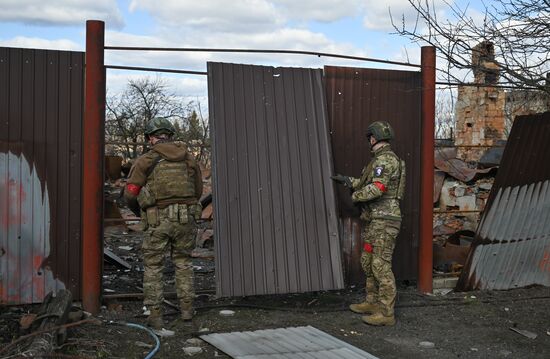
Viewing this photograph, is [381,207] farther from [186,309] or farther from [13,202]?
[13,202]

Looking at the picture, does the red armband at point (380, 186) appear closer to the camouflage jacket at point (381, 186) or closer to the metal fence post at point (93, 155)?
the camouflage jacket at point (381, 186)

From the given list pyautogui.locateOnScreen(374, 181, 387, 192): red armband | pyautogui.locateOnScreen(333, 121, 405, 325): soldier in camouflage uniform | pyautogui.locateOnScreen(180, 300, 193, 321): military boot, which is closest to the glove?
pyautogui.locateOnScreen(333, 121, 405, 325): soldier in camouflage uniform

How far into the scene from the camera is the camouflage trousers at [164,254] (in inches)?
199

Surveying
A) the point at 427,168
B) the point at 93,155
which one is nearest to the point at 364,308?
the point at 427,168

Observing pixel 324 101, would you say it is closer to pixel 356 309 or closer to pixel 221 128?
pixel 221 128

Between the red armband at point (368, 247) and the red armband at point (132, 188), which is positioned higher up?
the red armband at point (132, 188)

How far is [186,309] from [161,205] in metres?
0.87

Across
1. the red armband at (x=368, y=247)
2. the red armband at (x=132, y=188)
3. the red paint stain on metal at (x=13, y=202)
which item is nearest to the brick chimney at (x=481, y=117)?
the red armband at (x=368, y=247)

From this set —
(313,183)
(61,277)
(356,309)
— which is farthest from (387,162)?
(61,277)

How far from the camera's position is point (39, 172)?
16.7 feet

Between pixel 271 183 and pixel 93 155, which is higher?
pixel 93 155

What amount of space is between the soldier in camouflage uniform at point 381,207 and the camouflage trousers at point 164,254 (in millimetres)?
1475

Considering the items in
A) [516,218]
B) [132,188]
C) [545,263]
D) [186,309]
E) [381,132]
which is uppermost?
[381,132]

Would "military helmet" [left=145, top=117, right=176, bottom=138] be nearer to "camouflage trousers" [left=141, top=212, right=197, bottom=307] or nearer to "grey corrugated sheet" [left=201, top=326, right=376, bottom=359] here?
"camouflage trousers" [left=141, top=212, right=197, bottom=307]
